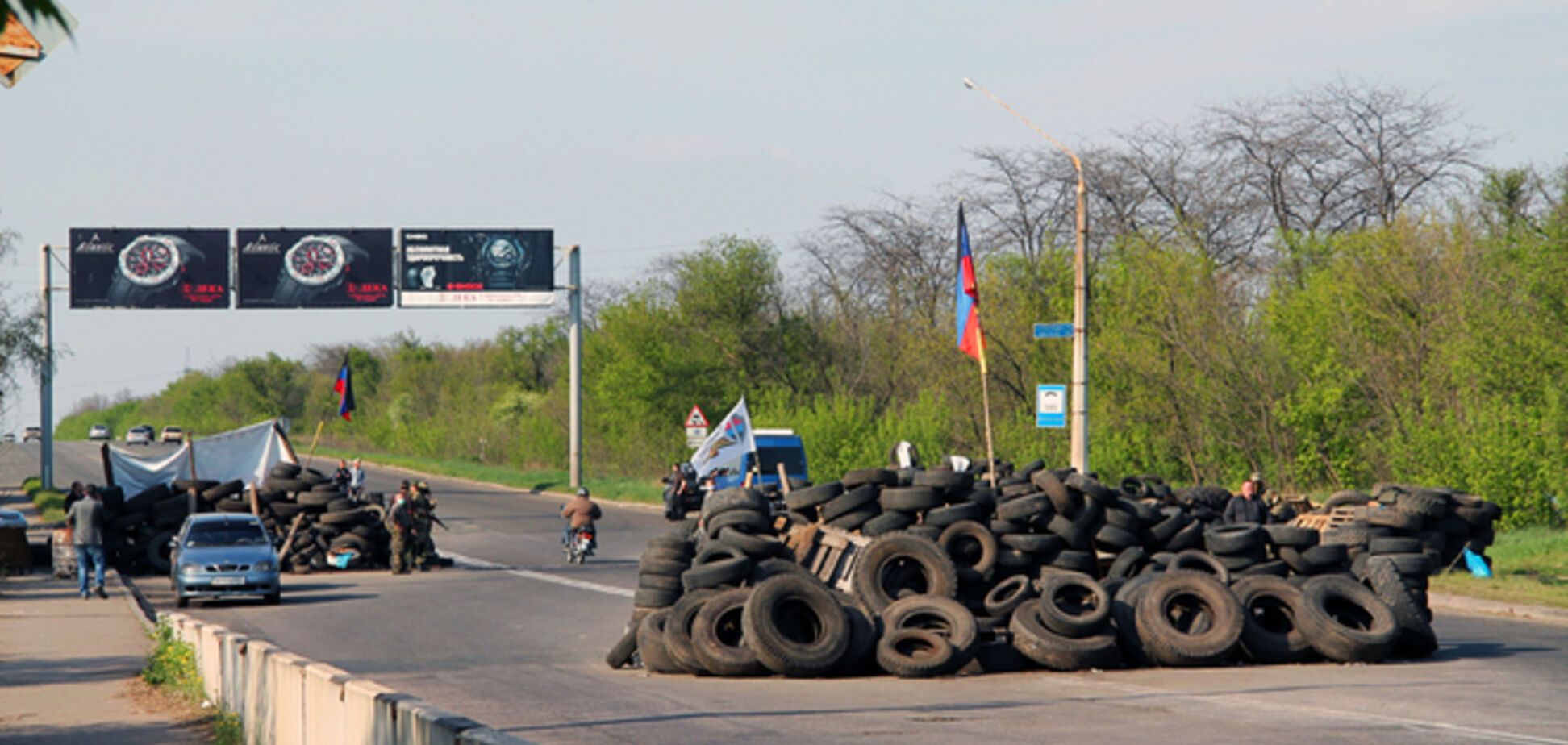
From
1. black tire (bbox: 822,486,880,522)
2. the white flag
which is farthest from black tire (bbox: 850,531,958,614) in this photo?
the white flag

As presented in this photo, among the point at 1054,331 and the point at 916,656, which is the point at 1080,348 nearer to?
the point at 1054,331

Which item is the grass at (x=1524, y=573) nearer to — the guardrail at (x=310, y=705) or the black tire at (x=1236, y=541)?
the black tire at (x=1236, y=541)

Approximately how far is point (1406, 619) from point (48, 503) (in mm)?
43554

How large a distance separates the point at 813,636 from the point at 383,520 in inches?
750

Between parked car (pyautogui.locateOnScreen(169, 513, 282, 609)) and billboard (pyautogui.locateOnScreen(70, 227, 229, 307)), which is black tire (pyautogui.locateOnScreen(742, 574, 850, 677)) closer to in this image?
parked car (pyautogui.locateOnScreen(169, 513, 282, 609))

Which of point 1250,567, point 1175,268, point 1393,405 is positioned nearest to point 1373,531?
point 1250,567

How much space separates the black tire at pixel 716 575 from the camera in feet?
53.8

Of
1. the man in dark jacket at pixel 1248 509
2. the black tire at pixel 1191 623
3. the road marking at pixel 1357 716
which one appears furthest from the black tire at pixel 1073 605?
the man in dark jacket at pixel 1248 509

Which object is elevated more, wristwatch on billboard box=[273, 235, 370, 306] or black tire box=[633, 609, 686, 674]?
wristwatch on billboard box=[273, 235, 370, 306]

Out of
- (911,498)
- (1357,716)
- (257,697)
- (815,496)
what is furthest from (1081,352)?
(257,697)

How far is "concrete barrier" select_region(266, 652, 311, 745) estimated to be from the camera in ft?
31.7

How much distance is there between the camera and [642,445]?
64.2m

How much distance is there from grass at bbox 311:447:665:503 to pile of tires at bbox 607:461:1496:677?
108 feet

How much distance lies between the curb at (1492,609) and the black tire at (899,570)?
7474mm
